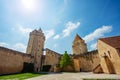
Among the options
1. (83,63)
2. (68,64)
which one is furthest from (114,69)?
(68,64)

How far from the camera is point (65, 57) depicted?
26.6 metres

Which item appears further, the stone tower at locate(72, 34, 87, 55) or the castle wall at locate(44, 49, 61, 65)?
the stone tower at locate(72, 34, 87, 55)

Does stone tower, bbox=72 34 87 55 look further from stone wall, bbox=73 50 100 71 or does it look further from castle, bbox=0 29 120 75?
stone wall, bbox=73 50 100 71

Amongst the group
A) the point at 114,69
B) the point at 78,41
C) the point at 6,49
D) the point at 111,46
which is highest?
the point at 78,41

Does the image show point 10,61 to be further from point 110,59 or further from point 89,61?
point 110,59

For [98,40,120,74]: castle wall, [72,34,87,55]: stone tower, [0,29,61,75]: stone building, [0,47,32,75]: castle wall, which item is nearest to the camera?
[98,40,120,74]: castle wall

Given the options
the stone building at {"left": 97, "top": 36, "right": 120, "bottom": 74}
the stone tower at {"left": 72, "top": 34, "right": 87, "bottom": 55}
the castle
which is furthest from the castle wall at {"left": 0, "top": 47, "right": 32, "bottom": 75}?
the stone tower at {"left": 72, "top": 34, "right": 87, "bottom": 55}

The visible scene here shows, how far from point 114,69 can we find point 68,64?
13.3 meters

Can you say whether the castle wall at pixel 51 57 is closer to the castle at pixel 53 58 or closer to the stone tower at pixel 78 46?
the castle at pixel 53 58

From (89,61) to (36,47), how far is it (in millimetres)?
18801

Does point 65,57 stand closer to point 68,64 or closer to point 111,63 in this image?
point 68,64

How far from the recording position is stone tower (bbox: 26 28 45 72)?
104 ft

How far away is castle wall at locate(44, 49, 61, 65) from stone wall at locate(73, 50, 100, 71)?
26.4 feet

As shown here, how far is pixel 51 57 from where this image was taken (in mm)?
31984
